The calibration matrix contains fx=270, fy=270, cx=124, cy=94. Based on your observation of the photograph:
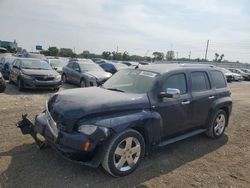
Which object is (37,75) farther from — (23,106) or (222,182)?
(222,182)

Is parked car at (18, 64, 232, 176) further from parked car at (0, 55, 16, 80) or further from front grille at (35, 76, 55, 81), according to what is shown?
parked car at (0, 55, 16, 80)

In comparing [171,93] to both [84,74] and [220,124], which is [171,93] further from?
[84,74]

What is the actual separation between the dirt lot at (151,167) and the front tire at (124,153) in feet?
0.48

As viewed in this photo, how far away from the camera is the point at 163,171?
14.9 ft

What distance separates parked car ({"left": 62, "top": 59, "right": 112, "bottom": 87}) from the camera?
1350 cm

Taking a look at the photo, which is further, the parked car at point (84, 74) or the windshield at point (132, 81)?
the parked car at point (84, 74)

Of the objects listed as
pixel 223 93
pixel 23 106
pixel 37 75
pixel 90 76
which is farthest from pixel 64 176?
pixel 90 76

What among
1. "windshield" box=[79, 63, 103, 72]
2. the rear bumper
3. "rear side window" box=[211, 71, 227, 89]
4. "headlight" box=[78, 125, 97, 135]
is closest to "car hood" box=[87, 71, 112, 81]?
"windshield" box=[79, 63, 103, 72]

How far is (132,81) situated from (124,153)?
5.29 feet

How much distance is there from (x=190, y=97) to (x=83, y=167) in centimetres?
258

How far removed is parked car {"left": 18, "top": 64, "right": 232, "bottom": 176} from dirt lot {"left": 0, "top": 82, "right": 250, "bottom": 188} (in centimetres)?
28

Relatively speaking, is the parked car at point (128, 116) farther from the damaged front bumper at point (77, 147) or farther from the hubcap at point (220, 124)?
the hubcap at point (220, 124)

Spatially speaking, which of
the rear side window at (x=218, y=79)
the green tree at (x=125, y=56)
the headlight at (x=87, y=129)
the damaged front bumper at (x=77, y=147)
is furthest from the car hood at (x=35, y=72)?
the green tree at (x=125, y=56)

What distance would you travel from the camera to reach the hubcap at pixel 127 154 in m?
4.19
